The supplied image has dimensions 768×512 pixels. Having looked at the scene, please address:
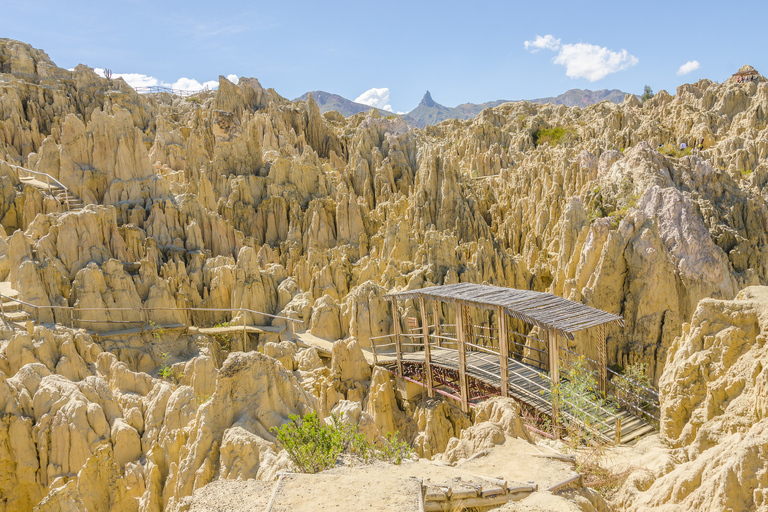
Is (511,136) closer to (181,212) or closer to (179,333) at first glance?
(181,212)

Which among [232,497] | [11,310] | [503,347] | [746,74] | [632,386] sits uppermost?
[746,74]

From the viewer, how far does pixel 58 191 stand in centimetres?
2670

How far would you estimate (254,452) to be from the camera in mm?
8305

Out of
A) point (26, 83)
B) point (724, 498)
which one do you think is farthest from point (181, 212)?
point (26, 83)

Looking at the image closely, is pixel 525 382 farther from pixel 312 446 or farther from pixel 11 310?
pixel 11 310

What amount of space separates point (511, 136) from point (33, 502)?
57549 mm

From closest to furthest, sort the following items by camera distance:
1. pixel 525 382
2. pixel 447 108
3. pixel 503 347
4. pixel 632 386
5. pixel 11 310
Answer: pixel 503 347
pixel 632 386
pixel 525 382
pixel 11 310
pixel 447 108

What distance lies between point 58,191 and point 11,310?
11103 millimetres

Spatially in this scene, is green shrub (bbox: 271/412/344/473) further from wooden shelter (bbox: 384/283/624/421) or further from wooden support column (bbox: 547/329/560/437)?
wooden shelter (bbox: 384/283/624/421)

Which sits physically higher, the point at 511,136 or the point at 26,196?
the point at 511,136

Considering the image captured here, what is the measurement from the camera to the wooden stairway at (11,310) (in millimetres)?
16906

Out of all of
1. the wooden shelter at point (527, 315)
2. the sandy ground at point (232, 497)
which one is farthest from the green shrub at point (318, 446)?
the wooden shelter at point (527, 315)

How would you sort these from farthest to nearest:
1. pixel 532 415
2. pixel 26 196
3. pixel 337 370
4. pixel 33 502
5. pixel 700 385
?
1. pixel 26 196
2. pixel 337 370
3. pixel 532 415
4. pixel 33 502
5. pixel 700 385

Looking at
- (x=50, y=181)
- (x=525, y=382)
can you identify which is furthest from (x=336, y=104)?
(x=525, y=382)
